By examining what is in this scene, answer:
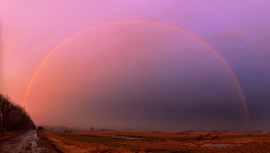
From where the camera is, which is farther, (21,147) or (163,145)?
→ (163,145)

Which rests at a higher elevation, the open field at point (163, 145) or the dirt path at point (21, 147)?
the dirt path at point (21, 147)

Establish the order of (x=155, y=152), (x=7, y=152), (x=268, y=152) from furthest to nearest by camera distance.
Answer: (x=155, y=152)
(x=268, y=152)
(x=7, y=152)

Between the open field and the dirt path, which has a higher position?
the dirt path

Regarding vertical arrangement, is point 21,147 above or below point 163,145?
above

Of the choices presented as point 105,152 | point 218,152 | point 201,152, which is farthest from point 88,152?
point 218,152

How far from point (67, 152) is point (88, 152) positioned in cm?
314

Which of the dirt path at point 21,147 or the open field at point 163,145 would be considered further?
the open field at point 163,145

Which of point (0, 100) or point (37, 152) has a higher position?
point (0, 100)

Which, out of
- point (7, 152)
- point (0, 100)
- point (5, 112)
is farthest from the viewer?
point (5, 112)

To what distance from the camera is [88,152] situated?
37844 millimetres

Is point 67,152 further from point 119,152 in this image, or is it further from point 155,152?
point 155,152

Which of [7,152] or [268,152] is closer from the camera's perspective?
[7,152]

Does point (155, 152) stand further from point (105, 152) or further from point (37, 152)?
point (37, 152)

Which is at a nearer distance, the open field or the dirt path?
the dirt path
